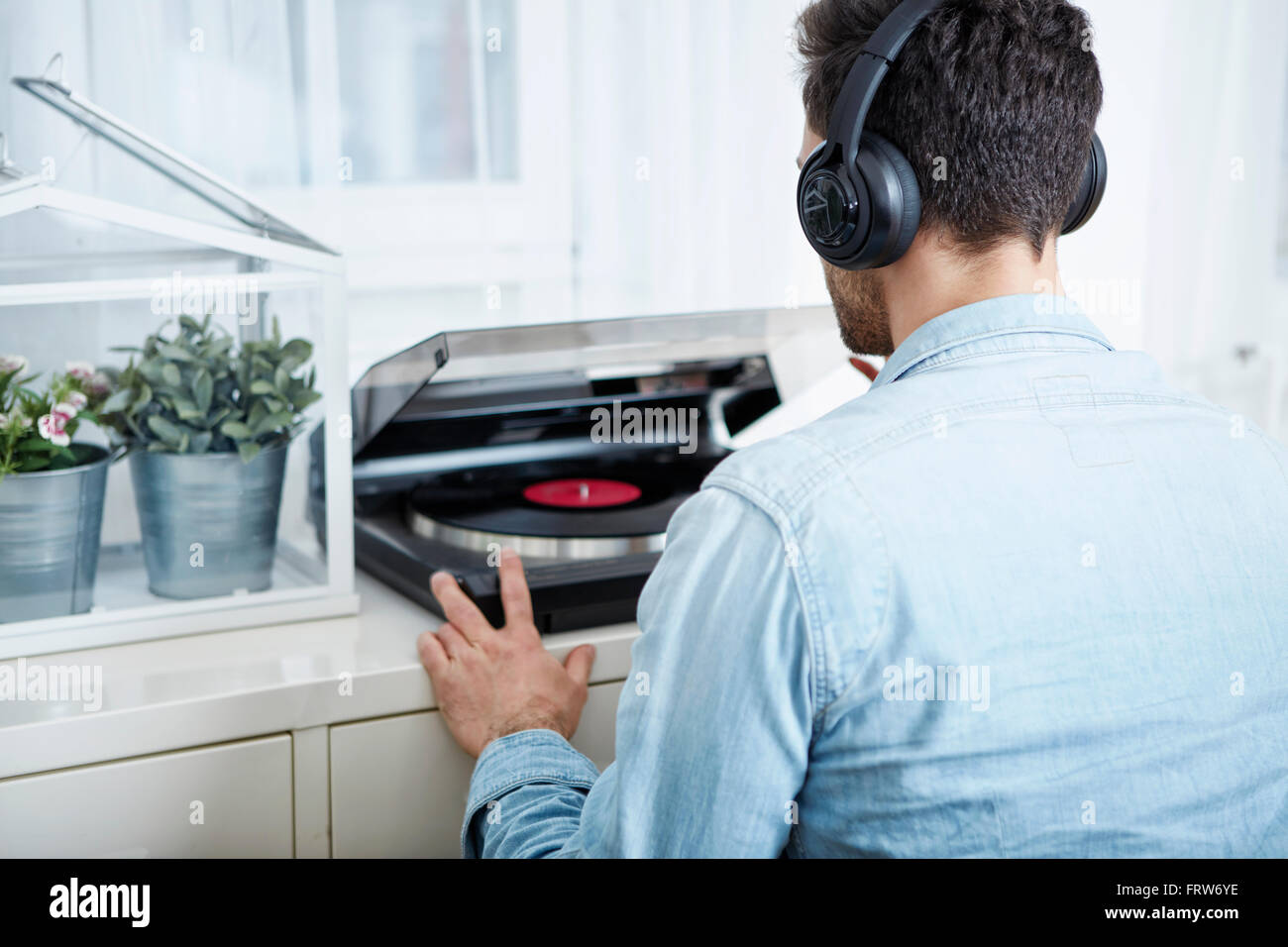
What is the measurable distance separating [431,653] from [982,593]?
532 mm

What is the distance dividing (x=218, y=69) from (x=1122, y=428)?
1.23 metres

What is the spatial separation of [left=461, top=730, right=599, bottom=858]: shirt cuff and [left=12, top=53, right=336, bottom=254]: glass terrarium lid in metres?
0.49

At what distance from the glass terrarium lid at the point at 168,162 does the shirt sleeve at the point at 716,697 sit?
23.1 inches

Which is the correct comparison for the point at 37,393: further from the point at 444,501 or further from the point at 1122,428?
the point at 1122,428

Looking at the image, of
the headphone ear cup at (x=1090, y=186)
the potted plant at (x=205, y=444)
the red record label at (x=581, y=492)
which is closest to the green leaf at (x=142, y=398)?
the potted plant at (x=205, y=444)

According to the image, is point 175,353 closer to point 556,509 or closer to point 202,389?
point 202,389

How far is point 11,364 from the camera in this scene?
1052 millimetres

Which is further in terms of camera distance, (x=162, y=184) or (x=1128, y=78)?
(x=1128, y=78)

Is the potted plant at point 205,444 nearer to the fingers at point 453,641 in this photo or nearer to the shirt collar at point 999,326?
the fingers at point 453,641

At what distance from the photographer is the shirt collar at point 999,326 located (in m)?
0.80

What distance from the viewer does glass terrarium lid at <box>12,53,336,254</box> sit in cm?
111

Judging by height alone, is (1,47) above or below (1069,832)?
above
